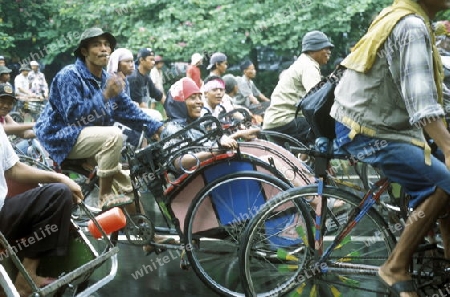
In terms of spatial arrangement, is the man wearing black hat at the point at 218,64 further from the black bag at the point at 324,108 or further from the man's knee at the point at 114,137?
the black bag at the point at 324,108

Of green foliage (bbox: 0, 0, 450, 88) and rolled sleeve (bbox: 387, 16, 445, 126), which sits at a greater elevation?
rolled sleeve (bbox: 387, 16, 445, 126)

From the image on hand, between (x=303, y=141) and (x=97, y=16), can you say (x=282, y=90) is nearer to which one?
(x=303, y=141)

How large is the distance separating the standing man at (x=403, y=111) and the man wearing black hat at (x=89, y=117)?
2.18 metres

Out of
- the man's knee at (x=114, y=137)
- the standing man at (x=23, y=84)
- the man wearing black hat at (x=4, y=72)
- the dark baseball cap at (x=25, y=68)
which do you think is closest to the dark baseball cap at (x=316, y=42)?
the man's knee at (x=114, y=137)

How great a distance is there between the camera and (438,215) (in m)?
3.64

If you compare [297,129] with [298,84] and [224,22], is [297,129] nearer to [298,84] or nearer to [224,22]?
[298,84]

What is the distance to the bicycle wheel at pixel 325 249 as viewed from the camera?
4031 millimetres

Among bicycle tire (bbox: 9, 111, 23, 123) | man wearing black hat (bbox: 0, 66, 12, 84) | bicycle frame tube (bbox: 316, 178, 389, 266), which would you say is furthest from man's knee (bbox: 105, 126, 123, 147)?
bicycle tire (bbox: 9, 111, 23, 123)

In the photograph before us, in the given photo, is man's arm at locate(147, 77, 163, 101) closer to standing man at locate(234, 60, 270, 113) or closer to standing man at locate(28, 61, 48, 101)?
standing man at locate(234, 60, 270, 113)

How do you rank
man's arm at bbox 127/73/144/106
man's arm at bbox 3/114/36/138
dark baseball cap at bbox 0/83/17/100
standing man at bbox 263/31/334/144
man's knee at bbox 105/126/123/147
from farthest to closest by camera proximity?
→ man's arm at bbox 127/73/144/106, man's arm at bbox 3/114/36/138, standing man at bbox 263/31/334/144, dark baseball cap at bbox 0/83/17/100, man's knee at bbox 105/126/123/147

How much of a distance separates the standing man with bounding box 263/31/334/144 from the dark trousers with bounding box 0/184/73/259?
3.57 meters

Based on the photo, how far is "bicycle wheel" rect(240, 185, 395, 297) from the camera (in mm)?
4031

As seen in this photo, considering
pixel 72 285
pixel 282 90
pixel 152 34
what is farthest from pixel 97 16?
pixel 72 285

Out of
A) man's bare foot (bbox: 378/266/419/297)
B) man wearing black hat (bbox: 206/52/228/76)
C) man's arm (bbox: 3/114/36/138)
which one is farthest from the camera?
man wearing black hat (bbox: 206/52/228/76)
